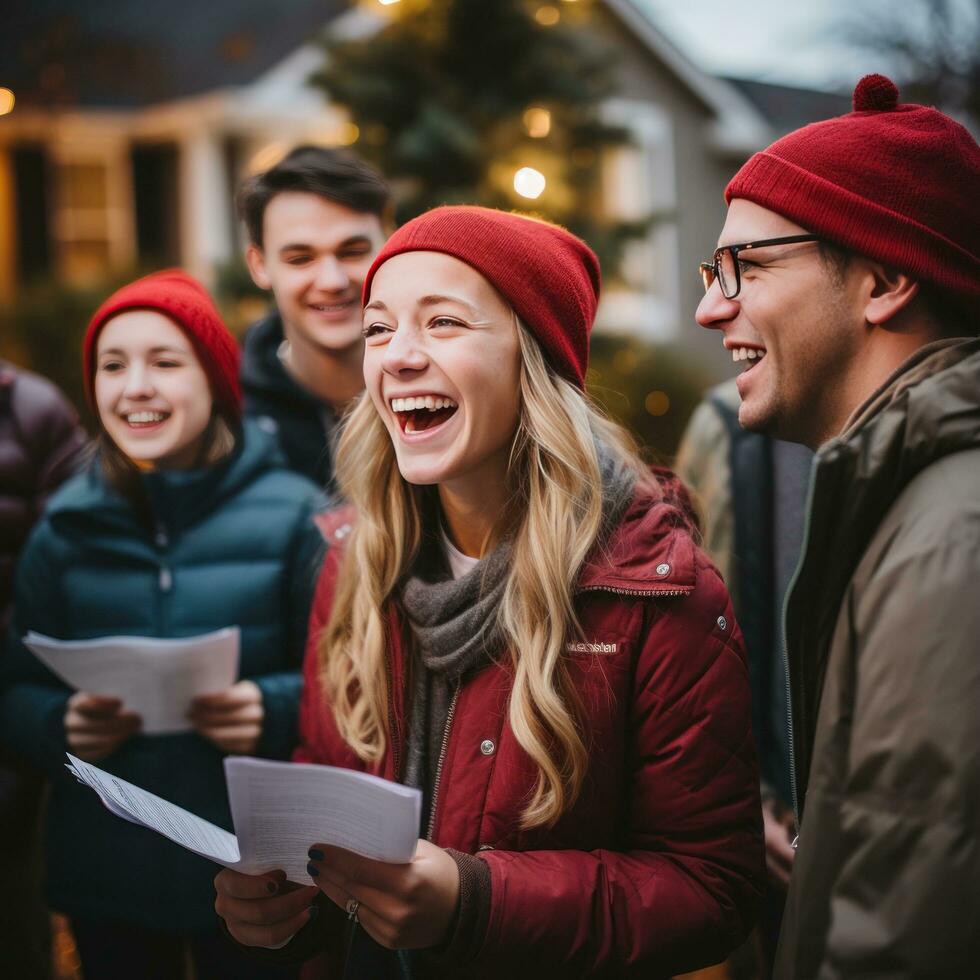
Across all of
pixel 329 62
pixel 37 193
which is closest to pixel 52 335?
pixel 37 193

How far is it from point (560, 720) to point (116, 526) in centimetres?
158

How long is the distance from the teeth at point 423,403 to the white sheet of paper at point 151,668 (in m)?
0.77

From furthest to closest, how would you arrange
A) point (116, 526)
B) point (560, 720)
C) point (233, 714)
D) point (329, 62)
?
point (329, 62)
point (116, 526)
point (233, 714)
point (560, 720)

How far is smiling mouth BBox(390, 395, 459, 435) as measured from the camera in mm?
2141

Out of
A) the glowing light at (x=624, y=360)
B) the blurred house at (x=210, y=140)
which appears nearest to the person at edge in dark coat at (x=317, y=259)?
the glowing light at (x=624, y=360)

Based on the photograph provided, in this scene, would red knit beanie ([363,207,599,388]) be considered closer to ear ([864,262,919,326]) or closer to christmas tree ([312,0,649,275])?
ear ([864,262,919,326])

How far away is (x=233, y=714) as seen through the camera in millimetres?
2736

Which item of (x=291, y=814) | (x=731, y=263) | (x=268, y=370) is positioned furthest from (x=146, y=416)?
(x=731, y=263)

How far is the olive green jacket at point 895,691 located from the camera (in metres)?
1.43

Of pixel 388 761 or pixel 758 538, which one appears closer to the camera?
pixel 388 761

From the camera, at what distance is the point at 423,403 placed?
7.01 ft

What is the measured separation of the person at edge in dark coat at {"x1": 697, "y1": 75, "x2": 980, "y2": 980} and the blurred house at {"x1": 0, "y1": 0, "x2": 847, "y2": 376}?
1125cm

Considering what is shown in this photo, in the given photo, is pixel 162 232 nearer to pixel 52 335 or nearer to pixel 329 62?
pixel 52 335

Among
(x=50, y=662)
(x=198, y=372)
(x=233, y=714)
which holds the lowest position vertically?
(x=233, y=714)
